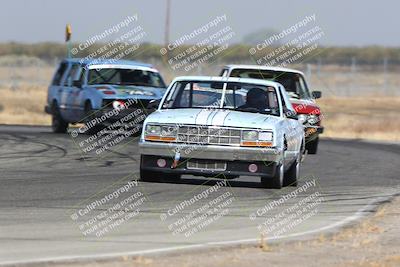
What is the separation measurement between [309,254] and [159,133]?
197 inches

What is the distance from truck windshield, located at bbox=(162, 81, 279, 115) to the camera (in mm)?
14508

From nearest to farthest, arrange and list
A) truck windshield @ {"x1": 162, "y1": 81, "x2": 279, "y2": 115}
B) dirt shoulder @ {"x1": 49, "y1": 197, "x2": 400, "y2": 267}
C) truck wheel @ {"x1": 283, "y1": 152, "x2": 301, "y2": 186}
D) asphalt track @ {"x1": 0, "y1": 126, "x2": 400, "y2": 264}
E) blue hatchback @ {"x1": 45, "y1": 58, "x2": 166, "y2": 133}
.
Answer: dirt shoulder @ {"x1": 49, "y1": 197, "x2": 400, "y2": 267}, asphalt track @ {"x1": 0, "y1": 126, "x2": 400, "y2": 264}, truck windshield @ {"x1": 162, "y1": 81, "x2": 279, "y2": 115}, truck wheel @ {"x1": 283, "y1": 152, "x2": 301, "y2": 186}, blue hatchback @ {"x1": 45, "y1": 58, "x2": 166, "y2": 133}

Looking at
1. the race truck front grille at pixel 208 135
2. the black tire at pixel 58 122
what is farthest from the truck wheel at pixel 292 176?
the black tire at pixel 58 122

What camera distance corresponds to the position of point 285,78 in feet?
71.0

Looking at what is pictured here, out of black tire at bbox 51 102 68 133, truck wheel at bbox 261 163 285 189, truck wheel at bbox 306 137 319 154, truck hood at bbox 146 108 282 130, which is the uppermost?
truck hood at bbox 146 108 282 130

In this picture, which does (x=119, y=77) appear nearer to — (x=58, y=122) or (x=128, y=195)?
(x=58, y=122)

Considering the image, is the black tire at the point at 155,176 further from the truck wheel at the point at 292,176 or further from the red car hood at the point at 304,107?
the red car hood at the point at 304,107

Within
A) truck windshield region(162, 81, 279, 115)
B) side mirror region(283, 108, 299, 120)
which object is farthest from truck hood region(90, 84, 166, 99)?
side mirror region(283, 108, 299, 120)

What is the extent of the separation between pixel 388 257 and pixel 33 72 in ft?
282

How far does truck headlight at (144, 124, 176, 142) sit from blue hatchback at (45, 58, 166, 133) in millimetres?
8591

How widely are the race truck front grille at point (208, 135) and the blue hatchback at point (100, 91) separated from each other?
8.77 metres

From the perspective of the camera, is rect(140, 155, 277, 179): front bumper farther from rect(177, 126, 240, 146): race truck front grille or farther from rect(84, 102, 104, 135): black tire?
rect(84, 102, 104, 135): black tire

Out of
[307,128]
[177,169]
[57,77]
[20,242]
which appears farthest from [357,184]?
[57,77]

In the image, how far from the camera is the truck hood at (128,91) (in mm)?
22766
